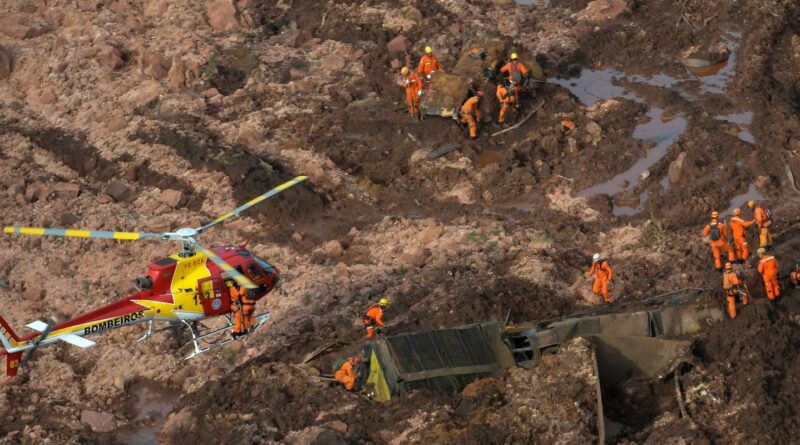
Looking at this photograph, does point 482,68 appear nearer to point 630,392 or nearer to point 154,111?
point 154,111

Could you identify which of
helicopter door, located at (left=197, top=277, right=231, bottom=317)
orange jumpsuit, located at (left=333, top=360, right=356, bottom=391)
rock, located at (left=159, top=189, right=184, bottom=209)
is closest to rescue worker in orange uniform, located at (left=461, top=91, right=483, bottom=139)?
rock, located at (left=159, top=189, right=184, bottom=209)

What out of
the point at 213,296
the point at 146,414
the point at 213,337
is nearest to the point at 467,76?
the point at 213,337

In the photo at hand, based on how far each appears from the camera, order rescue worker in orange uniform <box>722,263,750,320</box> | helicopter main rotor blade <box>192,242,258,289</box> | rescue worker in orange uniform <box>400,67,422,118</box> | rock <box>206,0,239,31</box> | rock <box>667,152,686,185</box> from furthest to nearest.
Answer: rock <box>206,0,239,31</box> → rescue worker in orange uniform <box>400,67,422,118</box> → rock <box>667,152,686,185</box> → rescue worker in orange uniform <box>722,263,750,320</box> → helicopter main rotor blade <box>192,242,258,289</box>

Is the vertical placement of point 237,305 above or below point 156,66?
below

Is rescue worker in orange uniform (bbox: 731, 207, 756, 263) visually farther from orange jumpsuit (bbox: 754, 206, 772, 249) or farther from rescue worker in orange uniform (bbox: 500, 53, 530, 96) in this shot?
rescue worker in orange uniform (bbox: 500, 53, 530, 96)

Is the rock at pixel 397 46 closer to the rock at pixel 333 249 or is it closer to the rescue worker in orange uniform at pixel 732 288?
the rock at pixel 333 249

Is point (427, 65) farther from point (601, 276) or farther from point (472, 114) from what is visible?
point (601, 276)
